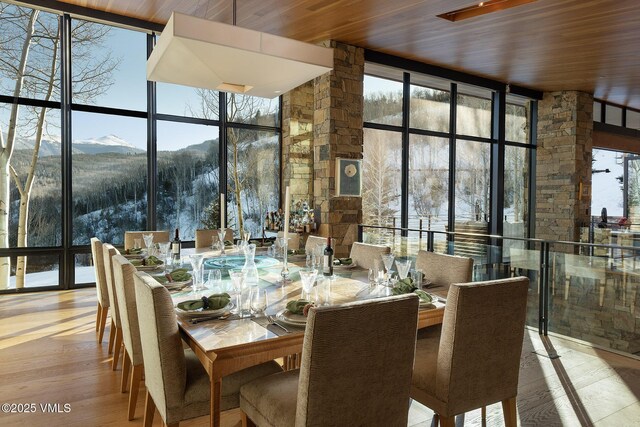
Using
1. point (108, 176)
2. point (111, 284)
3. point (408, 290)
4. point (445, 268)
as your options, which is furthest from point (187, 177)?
point (408, 290)

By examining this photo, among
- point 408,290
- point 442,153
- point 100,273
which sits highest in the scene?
point 442,153

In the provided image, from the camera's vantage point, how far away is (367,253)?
340cm

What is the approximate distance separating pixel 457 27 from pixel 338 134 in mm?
1885

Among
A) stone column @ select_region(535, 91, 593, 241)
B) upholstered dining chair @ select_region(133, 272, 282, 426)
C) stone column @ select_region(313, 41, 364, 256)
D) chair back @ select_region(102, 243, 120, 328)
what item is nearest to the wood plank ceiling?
stone column @ select_region(313, 41, 364, 256)

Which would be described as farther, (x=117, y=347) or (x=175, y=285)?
(x=117, y=347)

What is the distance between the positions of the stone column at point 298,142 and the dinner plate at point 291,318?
4.60m

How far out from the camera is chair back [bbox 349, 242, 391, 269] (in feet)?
10.8

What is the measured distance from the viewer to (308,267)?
2922 mm

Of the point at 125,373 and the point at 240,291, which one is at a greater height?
the point at 240,291

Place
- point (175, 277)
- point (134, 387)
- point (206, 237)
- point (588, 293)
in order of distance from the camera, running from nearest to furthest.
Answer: point (134, 387) → point (175, 277) → point (588, 293) → point (206, 237)

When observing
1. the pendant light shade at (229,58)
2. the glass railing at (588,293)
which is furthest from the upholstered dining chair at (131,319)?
the glass railing at (588,293)

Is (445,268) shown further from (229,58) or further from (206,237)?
(206,237)

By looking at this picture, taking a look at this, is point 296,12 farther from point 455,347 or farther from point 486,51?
point 455,347

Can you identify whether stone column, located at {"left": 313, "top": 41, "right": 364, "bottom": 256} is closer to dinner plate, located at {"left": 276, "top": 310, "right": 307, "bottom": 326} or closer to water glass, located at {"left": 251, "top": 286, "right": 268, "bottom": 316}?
water glass, located at {"left": 251, "top": 286, "right": 268, "bottom": 316}
